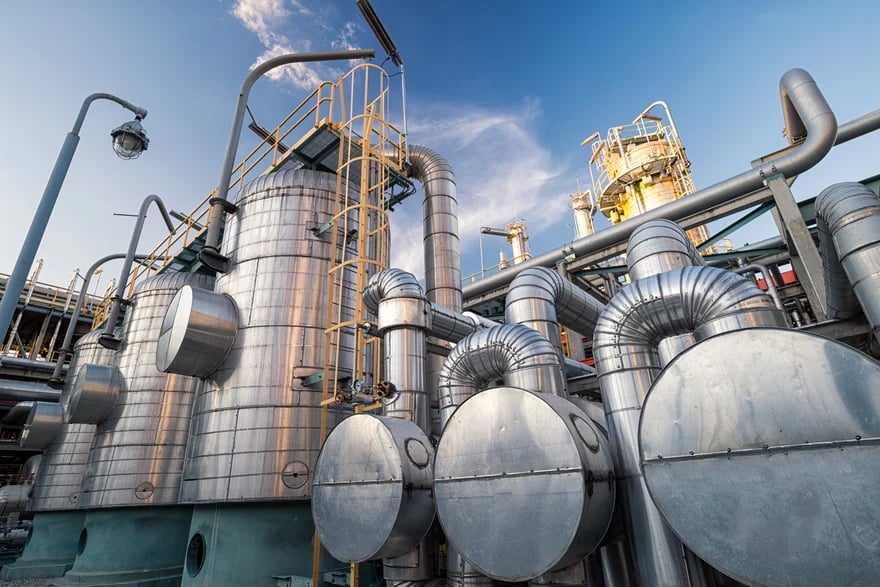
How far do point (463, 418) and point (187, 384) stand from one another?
1014 centimetres

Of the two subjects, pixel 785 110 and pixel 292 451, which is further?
pixel 785 110

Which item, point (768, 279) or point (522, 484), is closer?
point (522, 484)

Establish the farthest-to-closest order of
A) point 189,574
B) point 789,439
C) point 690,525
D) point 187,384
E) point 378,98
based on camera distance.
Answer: point 187,384 < point 378,98 < point 189,574 < point 690,525 < point 789,439

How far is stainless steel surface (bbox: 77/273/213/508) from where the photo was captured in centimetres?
1049

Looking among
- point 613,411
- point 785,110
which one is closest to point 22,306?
point 613,411

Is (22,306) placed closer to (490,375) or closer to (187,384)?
(187,384)

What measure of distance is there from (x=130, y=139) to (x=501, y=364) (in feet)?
25.8

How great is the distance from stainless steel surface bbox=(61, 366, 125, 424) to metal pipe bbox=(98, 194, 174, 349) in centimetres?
81

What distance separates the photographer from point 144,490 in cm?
1051

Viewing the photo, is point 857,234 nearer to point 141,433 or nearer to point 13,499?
point 141,433

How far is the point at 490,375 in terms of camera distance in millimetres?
6434

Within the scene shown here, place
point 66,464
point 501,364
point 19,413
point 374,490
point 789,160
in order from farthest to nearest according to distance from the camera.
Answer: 1. point 19,413
2. point 66,464
3. point 789,160
4. point 501,364
5. point 374,490

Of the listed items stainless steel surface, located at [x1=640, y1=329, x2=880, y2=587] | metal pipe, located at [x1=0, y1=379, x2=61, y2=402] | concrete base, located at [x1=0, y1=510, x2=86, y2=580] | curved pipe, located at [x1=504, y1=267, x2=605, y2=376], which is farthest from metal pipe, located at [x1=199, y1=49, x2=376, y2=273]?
metal pipe, located at [x1=0, y1=379, x2=61, y2=402]

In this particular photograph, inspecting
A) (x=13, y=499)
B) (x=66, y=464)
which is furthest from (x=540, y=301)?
(x=13, y=499)
